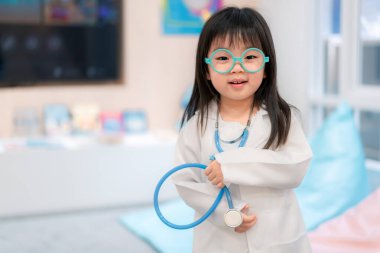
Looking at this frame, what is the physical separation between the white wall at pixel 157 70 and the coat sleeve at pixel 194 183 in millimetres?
2240

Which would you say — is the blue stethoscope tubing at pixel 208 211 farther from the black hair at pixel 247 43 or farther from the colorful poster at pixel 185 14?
the colorful poster at pixel 185 14

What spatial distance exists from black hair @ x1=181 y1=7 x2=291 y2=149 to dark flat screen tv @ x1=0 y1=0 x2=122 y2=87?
2.26 metres

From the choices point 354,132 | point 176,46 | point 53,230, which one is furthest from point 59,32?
point 354,132

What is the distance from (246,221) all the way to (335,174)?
4.73 feet

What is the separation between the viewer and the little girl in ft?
4.79

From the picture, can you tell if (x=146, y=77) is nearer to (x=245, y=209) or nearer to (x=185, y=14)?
(x=185, y=14)

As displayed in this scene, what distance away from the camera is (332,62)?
3.56 meters

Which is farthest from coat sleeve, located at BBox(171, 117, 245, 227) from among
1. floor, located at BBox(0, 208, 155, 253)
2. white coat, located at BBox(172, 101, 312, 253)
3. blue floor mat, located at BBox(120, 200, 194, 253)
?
floor, located at BBox(0, 208, 155, 253)

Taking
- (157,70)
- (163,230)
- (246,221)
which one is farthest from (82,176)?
(246,221)

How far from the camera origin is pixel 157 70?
396cm

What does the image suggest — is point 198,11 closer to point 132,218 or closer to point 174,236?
point 132,218

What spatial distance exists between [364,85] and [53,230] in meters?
1.76

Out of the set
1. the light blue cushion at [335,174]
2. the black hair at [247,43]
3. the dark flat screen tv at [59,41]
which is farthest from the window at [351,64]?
the black hair at [247,43]

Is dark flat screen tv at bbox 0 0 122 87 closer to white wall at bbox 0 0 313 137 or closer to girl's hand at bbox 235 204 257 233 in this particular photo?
white wall at bbox 0 0 313 137
